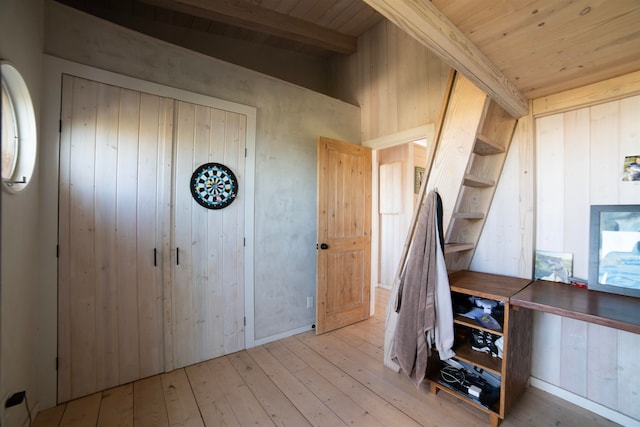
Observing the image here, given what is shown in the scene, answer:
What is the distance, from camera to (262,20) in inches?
116

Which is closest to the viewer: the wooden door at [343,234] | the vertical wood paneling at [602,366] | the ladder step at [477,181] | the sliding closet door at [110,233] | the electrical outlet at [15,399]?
the electrical outlet at [15,399]

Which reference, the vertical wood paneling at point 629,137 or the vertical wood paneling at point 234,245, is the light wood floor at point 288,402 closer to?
the vertical wood paneling at point 234,245

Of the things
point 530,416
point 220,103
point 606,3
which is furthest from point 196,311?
point 606,3

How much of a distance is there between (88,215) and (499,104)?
2.95 m

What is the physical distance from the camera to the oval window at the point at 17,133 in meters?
1.64

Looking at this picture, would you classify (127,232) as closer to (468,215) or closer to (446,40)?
(446,40)

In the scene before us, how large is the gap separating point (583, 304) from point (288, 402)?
1.92 meters

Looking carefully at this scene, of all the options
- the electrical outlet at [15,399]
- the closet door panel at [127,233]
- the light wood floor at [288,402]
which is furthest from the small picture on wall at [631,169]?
the electrical outlet at [15,399]

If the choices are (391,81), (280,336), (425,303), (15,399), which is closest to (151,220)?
(15,399)

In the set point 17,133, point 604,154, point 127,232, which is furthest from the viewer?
point 127,232

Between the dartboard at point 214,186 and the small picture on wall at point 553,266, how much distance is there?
2.53 meters

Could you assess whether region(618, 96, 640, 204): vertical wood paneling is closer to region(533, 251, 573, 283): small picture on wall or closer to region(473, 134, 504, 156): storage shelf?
region(533, 251, 573, 283): small picture on wall

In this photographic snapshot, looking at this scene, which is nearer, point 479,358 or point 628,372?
point 628,372

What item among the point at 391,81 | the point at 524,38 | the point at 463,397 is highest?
the point at 391,81
